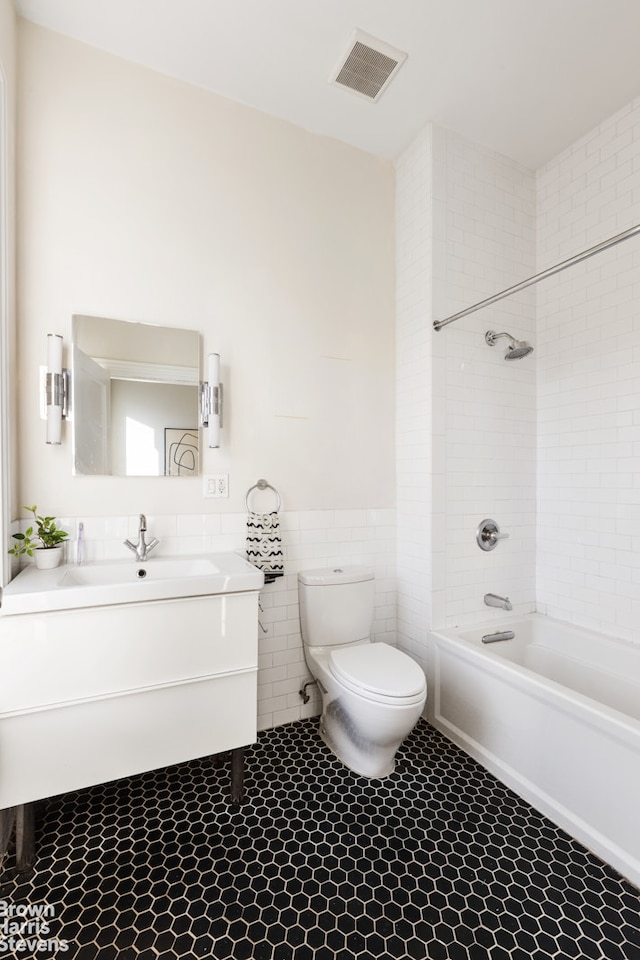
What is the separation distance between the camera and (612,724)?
4.94ft

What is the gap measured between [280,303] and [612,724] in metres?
2.17

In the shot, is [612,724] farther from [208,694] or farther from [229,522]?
[229,522]

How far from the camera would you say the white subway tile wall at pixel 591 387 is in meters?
2.21

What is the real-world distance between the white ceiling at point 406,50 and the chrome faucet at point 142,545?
196 centimetres

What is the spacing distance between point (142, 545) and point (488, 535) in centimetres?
173

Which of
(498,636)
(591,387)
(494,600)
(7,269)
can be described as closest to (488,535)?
(494,600)

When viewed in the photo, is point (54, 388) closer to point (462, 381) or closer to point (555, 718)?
point (462, 381)

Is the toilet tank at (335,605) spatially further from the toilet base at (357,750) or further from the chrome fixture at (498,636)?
the chrome fixture at (498,636)

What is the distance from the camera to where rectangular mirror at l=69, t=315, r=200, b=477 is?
188 centimetres

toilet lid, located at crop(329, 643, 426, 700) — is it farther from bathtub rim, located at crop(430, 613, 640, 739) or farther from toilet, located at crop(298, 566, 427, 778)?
bathtub rim, located at crop(430, 613, 640, 739)

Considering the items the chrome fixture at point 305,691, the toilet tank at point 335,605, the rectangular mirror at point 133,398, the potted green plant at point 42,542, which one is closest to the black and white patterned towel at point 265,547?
the toilet tank at point 335,605

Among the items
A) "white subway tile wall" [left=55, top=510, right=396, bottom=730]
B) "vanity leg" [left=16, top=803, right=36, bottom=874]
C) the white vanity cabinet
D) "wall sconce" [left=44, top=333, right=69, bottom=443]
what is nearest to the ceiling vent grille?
"wall sconce" [left=44, top=333, right=69, bottom=443]

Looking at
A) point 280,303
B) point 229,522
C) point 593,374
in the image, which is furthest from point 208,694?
point 593,374

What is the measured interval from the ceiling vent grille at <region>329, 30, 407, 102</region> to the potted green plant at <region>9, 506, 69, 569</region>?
2.25 metres
